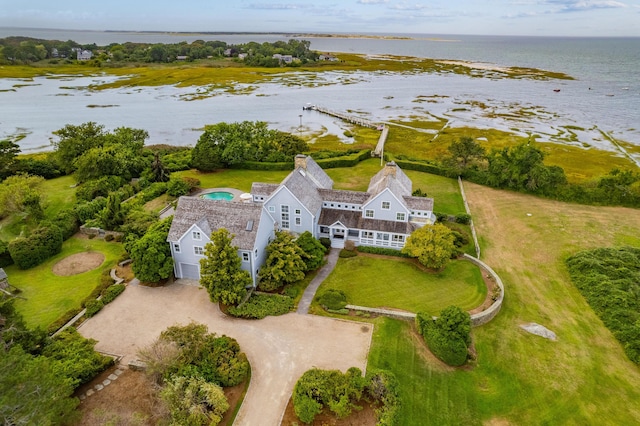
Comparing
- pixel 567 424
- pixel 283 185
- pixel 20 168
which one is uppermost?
pixel 283 185

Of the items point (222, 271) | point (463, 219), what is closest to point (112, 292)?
point (222, 271)

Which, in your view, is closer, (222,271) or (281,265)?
(222,271)

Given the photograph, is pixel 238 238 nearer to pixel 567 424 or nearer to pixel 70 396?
pixel 70 396

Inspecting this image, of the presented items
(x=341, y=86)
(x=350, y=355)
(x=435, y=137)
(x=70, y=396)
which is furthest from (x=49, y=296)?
(x=341, y=86)

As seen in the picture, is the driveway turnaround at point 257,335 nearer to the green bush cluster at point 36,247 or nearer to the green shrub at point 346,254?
the green shrub at point 346,254

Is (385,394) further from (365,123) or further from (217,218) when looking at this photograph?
(365,123)

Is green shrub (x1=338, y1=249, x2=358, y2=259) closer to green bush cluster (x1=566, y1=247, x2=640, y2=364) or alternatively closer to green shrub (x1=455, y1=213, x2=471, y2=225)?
green shrub (x1=455, y1=213, x2=471, y2=225)

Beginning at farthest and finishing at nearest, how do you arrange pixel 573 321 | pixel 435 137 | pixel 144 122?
pixel 144 122
pixel 435 137
pixel 573 321

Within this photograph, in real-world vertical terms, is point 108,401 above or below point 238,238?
below

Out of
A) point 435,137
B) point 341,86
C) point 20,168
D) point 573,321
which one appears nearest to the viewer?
point 573,321
